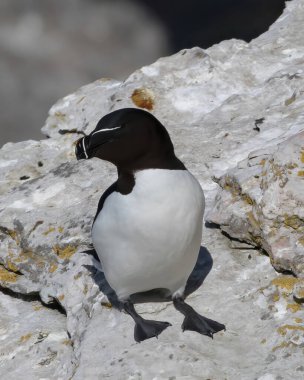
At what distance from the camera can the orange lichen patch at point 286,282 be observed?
501 cm

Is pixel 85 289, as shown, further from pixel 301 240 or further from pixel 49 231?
pixel 301 240

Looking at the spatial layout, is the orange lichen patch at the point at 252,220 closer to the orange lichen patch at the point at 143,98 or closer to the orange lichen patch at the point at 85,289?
the orange lichen patch at the point at 85,289

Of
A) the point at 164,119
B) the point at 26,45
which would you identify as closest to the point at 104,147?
the point at 164,119

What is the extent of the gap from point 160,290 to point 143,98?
240 centimetres

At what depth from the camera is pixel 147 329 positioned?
188 inches

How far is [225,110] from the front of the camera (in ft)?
23.6

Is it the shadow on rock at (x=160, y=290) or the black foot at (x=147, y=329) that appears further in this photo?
the shadow on rock at (x=160, y=290)

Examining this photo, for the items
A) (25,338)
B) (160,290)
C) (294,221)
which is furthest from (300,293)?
(25,338)

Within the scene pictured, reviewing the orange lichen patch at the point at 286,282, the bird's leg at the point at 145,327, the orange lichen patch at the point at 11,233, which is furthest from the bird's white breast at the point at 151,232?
the orange lichen patch at the point at 11,233

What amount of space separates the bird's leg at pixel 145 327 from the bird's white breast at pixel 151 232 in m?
0.25

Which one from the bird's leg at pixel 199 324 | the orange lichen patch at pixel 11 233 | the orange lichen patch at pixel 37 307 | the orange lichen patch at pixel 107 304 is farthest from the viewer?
the orange lichen patch at pixel 11 233

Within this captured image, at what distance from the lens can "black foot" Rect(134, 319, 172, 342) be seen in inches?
188

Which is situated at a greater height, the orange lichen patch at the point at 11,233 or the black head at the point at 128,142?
the black head at the point at 128,142

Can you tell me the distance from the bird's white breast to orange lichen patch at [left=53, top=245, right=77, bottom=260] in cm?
84
